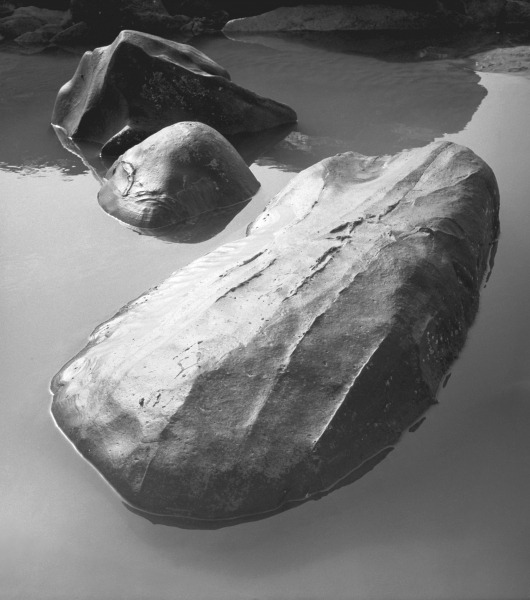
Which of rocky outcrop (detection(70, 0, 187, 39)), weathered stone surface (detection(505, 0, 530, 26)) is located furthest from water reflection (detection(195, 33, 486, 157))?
weathered stone surface (detection(505, 0, 530, 26))

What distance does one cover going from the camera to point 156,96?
503 centimetres

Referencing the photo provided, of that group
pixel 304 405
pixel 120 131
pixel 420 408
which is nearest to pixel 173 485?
pixel 304 405

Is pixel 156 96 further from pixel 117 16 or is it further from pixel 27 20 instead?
pixel 27 20

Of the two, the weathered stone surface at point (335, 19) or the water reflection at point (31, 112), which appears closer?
the water reflection at point (31, 112)

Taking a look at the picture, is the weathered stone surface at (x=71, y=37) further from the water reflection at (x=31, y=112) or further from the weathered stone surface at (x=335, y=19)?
A: the weathered stone surface at (x=335, y=19)

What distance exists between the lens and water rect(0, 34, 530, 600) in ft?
6.57

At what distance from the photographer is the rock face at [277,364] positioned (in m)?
2.13

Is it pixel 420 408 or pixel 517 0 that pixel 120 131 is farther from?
pixel 517 0

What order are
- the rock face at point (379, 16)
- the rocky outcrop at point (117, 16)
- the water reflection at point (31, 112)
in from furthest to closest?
1. the rocky outcrop at point (117, 16)
2. the rock face at point (379, 16)
3. the water reflection at point (31, 112)

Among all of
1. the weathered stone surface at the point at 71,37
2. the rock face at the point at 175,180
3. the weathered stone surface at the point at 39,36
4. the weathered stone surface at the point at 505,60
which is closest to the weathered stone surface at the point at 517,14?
the weathered stone surface at the point at 505,60

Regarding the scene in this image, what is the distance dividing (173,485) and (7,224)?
2.30m

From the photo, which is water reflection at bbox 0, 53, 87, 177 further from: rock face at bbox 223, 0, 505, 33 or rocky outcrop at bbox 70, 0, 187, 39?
rock face at bbox 223, 0, 505, 33

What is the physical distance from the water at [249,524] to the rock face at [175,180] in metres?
0.13

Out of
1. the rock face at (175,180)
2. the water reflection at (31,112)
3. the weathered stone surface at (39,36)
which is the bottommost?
the weathered stone surface at (39,36)
